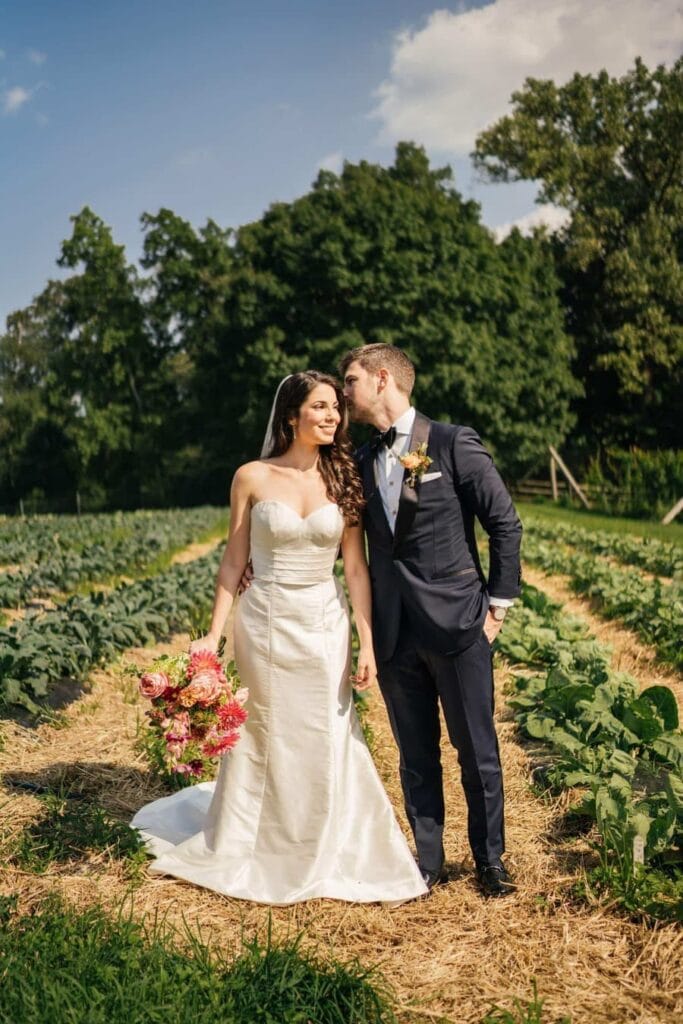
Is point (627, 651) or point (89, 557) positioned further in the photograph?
point (89, 557)

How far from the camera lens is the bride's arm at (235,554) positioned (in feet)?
12.8

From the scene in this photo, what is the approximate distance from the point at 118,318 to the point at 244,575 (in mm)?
42470

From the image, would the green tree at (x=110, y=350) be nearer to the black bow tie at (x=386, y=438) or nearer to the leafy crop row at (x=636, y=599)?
the leafy crop row at (x=636, y=599)

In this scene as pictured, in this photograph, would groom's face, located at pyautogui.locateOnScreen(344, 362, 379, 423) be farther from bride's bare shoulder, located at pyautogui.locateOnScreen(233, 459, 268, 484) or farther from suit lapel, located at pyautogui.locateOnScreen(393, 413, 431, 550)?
bride's bare shoulder, located at pyautogui.locateOnScreen(233, 459, 268, 484)

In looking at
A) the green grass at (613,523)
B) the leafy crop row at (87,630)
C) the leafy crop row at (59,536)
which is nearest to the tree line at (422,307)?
the green grass at (613,523)

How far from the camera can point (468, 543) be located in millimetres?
3855

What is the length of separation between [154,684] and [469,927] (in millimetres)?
1534

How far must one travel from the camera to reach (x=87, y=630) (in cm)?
708

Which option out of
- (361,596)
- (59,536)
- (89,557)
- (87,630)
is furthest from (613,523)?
(361,596)

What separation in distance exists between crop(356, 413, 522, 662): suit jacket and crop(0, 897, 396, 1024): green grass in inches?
51.7

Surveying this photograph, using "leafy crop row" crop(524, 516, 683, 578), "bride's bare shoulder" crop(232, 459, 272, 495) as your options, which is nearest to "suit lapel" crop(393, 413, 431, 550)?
"bride's bare shoulder" crop(232, 459, 272, 495)

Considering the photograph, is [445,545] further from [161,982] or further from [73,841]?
[73,841]

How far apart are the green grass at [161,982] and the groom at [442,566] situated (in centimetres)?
99

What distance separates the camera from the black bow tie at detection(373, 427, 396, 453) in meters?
3.79
